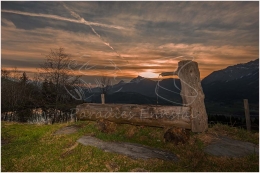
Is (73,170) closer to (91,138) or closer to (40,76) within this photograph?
(91,138)

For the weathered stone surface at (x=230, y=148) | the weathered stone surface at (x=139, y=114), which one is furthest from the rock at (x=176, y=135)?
the weathered stone surface at (x=230, y=148)

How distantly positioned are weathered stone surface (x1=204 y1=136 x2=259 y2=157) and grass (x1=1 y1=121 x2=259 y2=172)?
39cm

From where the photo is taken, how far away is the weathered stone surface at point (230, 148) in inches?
388

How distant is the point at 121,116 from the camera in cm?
1370

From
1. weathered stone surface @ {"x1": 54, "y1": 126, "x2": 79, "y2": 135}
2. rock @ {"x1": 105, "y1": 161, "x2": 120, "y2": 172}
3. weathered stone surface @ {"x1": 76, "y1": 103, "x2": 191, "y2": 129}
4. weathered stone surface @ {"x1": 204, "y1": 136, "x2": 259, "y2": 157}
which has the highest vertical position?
weathered stone surface @ {"x1": 76, "y1": 103, "x2": 191, "y2": 129}

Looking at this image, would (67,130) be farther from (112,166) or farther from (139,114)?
(112,166)

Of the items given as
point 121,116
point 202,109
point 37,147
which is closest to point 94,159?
point 37,147

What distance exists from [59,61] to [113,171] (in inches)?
1071

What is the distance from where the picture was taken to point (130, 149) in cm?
1008

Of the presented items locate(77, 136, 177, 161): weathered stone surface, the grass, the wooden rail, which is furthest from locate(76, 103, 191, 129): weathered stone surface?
locate(77, 136, 177, 161): weathered stone surface

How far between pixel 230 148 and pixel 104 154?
19.1 feet

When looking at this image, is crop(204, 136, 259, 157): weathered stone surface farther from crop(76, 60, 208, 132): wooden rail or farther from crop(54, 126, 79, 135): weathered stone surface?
crop(54, 126, 79, 135): weathered stone surface

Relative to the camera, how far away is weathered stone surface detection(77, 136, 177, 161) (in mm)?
9359

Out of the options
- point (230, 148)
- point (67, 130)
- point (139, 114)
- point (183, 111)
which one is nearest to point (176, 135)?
point (183, 111)
